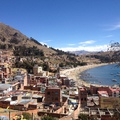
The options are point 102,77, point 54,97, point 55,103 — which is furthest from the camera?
point 102,77

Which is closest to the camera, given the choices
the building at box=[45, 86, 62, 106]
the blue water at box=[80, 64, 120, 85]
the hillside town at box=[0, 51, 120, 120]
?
the hillside town at box=[0, 51, 120, 120]

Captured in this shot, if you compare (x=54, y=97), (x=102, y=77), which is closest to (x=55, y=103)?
(x=54, y=97)

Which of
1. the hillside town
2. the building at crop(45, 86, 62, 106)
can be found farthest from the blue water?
the building at crop(45, 86, 62, 106)

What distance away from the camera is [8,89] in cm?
3394

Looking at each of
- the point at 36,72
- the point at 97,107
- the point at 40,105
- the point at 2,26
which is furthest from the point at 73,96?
the point at 2,26

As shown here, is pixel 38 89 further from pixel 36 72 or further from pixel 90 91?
pixel 36 72

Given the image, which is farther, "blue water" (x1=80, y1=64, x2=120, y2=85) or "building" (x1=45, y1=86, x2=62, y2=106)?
"blue water" (x1=80, y1=64, x2=120, y2=85)

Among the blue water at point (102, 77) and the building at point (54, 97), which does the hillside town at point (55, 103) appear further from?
the blue water at point (102, 77)

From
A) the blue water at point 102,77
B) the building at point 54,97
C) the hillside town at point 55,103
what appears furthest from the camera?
the blue water at point 102,77

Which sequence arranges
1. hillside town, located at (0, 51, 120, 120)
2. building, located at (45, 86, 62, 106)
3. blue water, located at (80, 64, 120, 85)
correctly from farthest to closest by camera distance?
1. blue water, located at (80, 64, 120, 85)
2. building, located at (45, 86, 62, 106)
3. hillside town, located at (0, 51, 120, 120)

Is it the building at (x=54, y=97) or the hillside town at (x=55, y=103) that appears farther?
the building at (x=54, y=97)

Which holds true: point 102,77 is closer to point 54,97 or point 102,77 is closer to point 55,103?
point 54,97

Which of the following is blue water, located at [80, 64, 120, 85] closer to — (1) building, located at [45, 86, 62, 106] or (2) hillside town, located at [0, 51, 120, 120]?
(2) hillside town, located at [0, 51, 120, 120]

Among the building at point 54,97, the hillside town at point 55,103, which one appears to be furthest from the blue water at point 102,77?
the building at point 54,97
